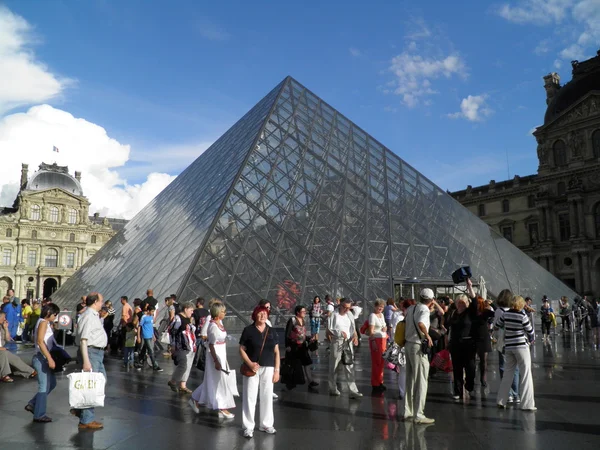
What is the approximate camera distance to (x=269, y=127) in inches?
759

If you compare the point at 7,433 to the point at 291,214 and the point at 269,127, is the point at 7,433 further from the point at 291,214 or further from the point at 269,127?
the point at 269,127

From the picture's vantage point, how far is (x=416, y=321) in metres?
5.50

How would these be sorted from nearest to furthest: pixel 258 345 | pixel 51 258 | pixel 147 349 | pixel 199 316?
pixel 258 345
pixel 199 316
pixel 147 349
pixel 51 258

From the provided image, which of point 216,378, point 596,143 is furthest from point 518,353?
point 596,143

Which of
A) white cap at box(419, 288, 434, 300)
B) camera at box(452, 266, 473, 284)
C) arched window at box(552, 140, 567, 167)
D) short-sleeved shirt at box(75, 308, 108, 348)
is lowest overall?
short-sleeved shirt at box(75, 308, 108, 348)

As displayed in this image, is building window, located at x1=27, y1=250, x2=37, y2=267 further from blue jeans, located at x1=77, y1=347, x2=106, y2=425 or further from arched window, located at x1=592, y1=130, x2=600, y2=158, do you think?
blue jeans, located at x1=77, y1=347, x2=106, y2=425

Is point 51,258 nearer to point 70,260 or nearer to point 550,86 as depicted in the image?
point 70,260

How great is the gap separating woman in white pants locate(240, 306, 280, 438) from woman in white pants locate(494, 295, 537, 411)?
9.27ft

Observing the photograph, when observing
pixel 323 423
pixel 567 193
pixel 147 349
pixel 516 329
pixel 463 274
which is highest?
pixel 567 193

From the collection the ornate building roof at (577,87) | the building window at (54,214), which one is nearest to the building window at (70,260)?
the building window at (54,214)

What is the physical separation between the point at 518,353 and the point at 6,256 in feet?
226

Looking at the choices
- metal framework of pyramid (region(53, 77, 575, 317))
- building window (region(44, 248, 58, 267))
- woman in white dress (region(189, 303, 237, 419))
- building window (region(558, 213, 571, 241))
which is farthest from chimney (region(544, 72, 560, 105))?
building window (region(44, 248, 58, 267))

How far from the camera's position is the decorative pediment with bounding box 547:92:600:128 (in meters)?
43.3

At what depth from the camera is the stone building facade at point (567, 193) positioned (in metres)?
43.8
